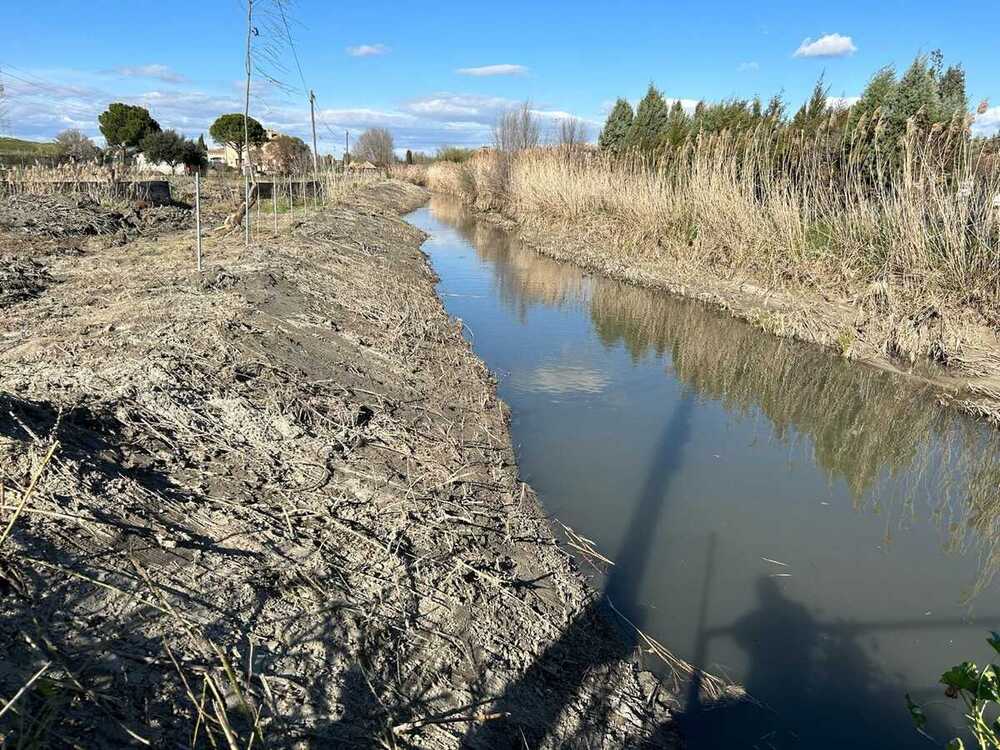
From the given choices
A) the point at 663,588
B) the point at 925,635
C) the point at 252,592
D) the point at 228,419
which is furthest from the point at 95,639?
the point at 925,635

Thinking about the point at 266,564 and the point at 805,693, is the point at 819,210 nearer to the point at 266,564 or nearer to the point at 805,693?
the point at 805,693

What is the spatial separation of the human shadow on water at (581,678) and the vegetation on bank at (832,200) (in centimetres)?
549

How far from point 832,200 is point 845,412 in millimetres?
4438

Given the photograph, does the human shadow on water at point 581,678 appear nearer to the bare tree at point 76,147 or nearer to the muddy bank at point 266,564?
the muddy bank at point 266,564

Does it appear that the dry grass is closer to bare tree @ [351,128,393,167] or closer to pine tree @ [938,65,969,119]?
bare tree @ [351,128,393,167]

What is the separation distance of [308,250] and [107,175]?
9.57 meters

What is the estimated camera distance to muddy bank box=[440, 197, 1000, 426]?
20.7 feet

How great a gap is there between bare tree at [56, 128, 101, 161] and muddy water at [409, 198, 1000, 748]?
855 inches

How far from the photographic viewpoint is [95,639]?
172 cm

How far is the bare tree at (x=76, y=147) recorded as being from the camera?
23.2 meters

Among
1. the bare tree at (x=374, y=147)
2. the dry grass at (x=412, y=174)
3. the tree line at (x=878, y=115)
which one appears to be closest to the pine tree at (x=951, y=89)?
the tree line at (x=878, y=115)

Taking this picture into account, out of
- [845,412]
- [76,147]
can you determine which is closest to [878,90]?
[845,412]

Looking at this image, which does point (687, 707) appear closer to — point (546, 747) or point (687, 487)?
point (546, 747)

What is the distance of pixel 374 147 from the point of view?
5494cm
